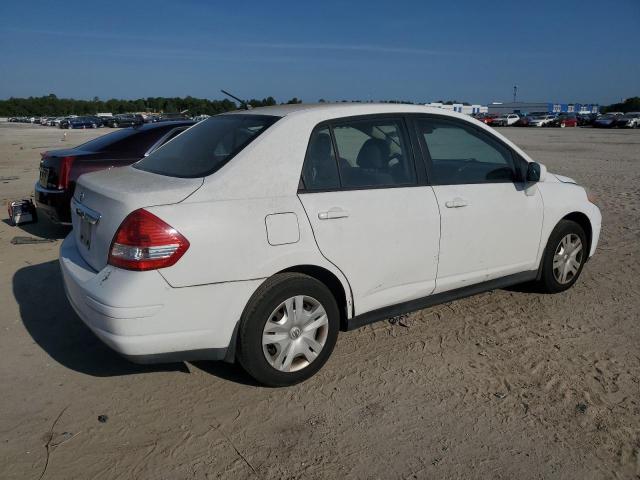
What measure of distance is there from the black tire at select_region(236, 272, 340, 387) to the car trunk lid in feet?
2.35

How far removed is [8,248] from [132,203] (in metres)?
4.64

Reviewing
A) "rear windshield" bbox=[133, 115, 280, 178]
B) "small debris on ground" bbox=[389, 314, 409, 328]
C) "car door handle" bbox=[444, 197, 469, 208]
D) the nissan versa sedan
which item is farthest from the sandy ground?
"rear windshield" bbox=[133, 115, 280, 178]

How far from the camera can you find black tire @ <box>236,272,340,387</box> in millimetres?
3162

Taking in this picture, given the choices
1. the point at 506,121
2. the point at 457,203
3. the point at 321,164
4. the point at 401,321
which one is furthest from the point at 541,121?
the point at 321,164

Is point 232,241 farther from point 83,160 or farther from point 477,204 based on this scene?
point 83,160

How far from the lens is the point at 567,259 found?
4926mm

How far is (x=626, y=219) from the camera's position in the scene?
26.8 ft

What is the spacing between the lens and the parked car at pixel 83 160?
6.76 meters

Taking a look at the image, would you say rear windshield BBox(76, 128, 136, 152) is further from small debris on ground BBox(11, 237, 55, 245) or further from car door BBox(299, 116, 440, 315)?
car door BBox(299, 116, 440, 315)

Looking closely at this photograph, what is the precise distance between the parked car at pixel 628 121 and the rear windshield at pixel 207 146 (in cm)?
5144

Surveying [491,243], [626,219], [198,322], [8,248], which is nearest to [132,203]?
[198,322]

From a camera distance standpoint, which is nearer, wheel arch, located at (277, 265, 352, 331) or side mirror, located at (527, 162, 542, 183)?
wheel arch, located at (277, 265, 352, 331)

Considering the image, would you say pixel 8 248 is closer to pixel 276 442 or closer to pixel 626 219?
pixel 276 442

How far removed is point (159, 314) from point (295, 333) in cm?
85
